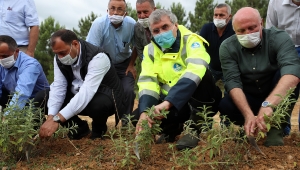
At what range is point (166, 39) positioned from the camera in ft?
11.7

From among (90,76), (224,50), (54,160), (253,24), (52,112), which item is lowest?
(54,160)

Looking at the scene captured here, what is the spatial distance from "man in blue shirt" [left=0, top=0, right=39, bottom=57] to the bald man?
2.90 metres

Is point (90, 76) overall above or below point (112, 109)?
above

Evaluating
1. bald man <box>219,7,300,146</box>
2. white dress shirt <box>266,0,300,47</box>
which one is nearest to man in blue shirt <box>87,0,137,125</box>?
bald man <box>219,7,300,146</box>

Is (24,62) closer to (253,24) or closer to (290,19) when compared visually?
(253,24)

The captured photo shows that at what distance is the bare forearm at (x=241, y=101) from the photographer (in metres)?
3.26

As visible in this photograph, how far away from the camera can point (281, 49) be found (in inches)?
138

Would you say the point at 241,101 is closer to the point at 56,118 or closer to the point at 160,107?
the point at 160,107

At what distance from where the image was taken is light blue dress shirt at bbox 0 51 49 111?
433 cm

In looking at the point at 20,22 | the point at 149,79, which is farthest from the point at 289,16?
the point at 20,22

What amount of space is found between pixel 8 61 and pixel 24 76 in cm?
32

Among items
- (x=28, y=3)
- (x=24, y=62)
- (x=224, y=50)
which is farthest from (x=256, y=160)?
(x=28, y=3)

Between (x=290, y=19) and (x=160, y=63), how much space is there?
1.78 meters

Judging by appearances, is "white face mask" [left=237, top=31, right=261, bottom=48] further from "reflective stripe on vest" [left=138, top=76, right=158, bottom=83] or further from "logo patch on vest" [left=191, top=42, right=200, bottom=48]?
"reflective stripe on vest" [left=138, top=76, right=158, bottom=83]
